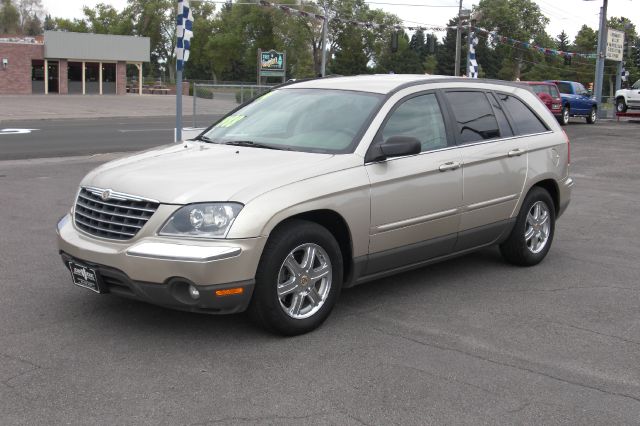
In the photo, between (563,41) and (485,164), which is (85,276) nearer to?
(485,164)

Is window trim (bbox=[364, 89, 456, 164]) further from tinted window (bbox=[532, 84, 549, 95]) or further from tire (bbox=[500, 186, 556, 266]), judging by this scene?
tinted window (bbox=[532, 84, 549, 95])

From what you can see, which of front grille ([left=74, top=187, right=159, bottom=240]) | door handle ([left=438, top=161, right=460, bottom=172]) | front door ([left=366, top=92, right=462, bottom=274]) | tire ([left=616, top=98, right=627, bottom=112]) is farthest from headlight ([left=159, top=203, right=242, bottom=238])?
tire ([left=616, top=98, right=627, bottom=112])

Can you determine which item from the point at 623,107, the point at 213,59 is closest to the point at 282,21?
the point at 213,59

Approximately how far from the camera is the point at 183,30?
13.9 meters

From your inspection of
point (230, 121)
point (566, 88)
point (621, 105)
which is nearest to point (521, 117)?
point (230, 121)

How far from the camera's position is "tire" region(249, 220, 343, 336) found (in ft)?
14.6

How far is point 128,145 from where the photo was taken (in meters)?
18.8

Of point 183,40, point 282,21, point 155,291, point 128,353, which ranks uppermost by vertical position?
point 282,21

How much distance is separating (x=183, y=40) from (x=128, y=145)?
564 cm

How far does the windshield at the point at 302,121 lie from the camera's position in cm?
523

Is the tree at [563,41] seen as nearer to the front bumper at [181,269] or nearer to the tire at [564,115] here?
the tire at [564,115]

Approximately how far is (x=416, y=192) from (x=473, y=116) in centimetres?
117

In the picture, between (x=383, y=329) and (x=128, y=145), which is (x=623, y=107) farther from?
(x=383, y=329)

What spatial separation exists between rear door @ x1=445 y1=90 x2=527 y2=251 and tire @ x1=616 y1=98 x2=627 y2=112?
31.5 metres
